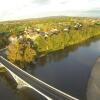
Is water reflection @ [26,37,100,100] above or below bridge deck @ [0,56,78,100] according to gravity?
below

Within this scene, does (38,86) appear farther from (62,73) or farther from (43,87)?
(62,73)

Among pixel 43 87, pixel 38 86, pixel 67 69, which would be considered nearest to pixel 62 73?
pixel 67 69

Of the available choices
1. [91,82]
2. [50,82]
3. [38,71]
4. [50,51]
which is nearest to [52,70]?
[38,71]

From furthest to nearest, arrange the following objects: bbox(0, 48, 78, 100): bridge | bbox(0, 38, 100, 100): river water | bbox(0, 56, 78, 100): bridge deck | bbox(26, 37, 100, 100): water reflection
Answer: bbox(26, 37, 100, 100): water reflection, bbox(0, 38, 100, 100): river water, bbox(0, 48, 78, 100): bridge, bbox(0, 56, 78, 100): bridge deck

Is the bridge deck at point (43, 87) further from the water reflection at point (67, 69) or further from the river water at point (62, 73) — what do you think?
the water reflection at point (67, 69)

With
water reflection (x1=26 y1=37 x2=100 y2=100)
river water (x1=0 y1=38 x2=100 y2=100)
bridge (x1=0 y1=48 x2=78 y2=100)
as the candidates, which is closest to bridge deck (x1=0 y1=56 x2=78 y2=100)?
bridge (x1=0 y1=48 x2=78 y2=100)

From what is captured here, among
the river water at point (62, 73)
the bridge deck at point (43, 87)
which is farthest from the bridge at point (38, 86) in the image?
the river water at point (62, 73)

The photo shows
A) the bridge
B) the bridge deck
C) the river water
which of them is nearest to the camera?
the bridge deck

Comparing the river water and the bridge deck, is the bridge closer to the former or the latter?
the bridge deck

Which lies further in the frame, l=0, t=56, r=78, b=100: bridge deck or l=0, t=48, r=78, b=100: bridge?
l=0, t=48, r=78, b=100: bridge
